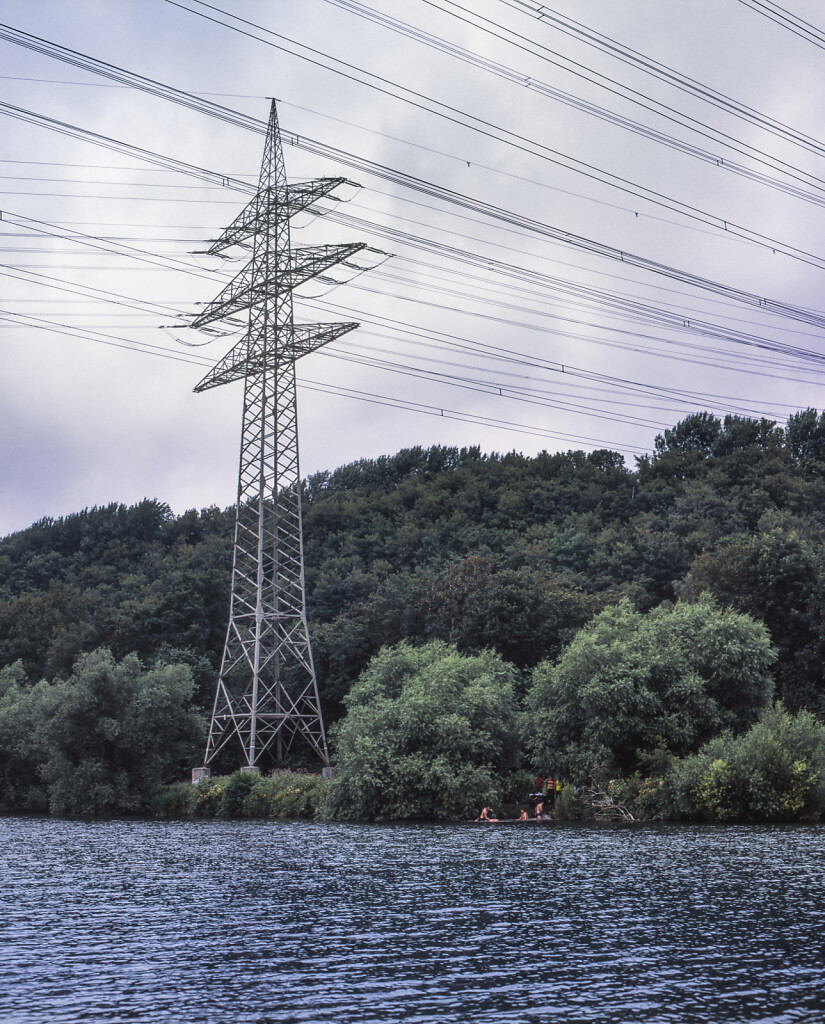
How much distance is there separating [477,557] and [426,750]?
37.2 meters

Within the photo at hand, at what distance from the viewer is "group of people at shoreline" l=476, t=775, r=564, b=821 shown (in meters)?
51.1

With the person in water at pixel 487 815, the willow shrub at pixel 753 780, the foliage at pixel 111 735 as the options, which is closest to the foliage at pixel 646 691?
the willow shrub at pixel 753 780

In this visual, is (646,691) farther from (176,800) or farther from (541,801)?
(176,800)

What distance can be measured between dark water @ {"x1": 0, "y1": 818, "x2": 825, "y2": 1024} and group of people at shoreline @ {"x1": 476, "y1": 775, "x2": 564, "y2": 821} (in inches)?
546

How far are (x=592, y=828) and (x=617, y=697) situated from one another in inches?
321

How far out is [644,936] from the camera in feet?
64.7

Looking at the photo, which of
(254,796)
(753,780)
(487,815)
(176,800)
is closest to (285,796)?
(254,796)

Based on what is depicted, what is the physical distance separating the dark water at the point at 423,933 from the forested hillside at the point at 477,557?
3950 cm

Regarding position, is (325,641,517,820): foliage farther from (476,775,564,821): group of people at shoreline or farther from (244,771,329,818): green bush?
(244,771,329,818): green bush

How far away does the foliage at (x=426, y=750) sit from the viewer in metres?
52.1

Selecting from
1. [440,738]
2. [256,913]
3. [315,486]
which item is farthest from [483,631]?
[315,486]

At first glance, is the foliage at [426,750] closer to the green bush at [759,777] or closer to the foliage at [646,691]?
the foliage at [646,691]

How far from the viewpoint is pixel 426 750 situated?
53531 millimetres

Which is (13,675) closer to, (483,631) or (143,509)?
(483,631)
